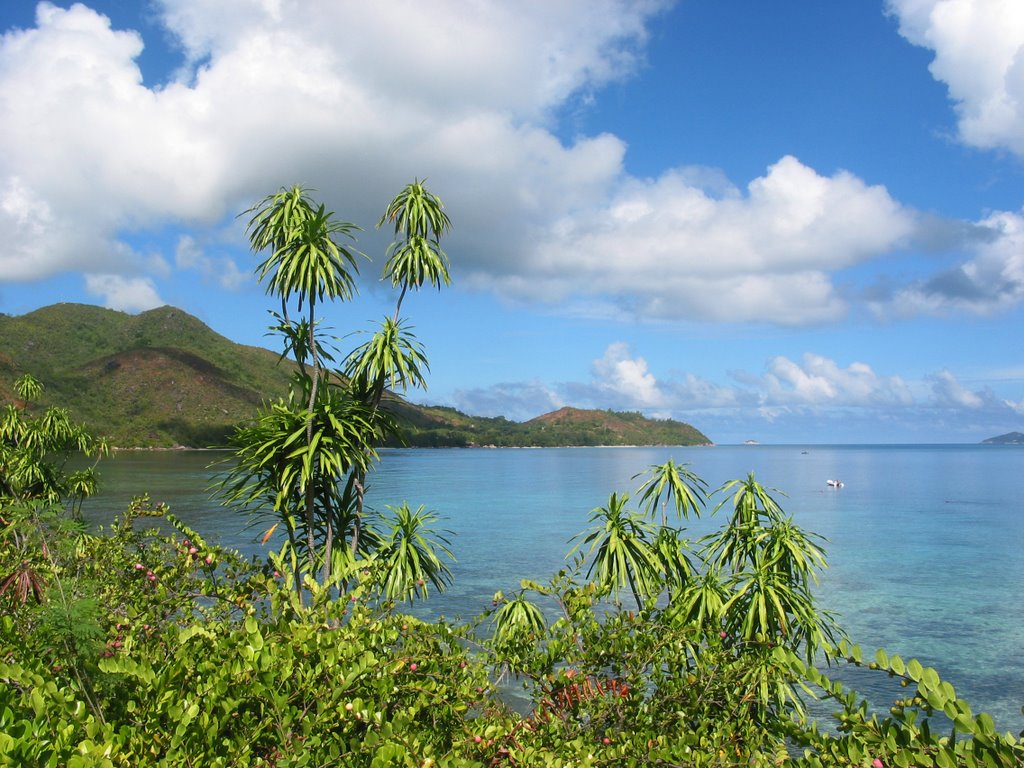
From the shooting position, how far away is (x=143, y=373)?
443 ft

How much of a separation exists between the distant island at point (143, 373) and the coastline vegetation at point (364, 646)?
77901 mm

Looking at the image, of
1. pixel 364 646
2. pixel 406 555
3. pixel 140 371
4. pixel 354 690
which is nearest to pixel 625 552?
pixel 406 555

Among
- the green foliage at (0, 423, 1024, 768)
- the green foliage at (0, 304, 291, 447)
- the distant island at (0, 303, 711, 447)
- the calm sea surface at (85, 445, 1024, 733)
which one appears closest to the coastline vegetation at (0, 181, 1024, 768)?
the green foliage at (0, 423, 1024, 768)

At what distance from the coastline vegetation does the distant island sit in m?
77.9

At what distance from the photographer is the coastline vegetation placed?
2.50 m

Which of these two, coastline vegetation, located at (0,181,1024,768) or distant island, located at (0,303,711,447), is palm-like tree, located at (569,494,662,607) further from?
distant island, located at (0,303,711,447)

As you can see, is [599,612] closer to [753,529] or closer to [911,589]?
[753,529]

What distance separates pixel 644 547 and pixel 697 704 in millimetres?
4356

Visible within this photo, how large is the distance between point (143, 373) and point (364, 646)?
148742mm

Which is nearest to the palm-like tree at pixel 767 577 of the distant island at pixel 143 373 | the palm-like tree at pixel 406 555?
the palm-like tree at pixel 406 555

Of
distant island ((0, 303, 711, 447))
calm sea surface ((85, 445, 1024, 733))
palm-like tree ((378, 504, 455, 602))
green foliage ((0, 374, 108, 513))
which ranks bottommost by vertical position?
calm sea surface ((85, 445, 1024, 733))

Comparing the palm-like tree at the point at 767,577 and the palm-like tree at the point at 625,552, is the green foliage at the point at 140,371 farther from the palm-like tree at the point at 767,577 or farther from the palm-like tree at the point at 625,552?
the palm-like tree at the point at 767,577

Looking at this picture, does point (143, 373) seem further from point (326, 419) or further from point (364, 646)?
point (364, 646)

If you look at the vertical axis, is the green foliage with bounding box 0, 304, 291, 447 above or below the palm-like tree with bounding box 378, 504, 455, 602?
above
